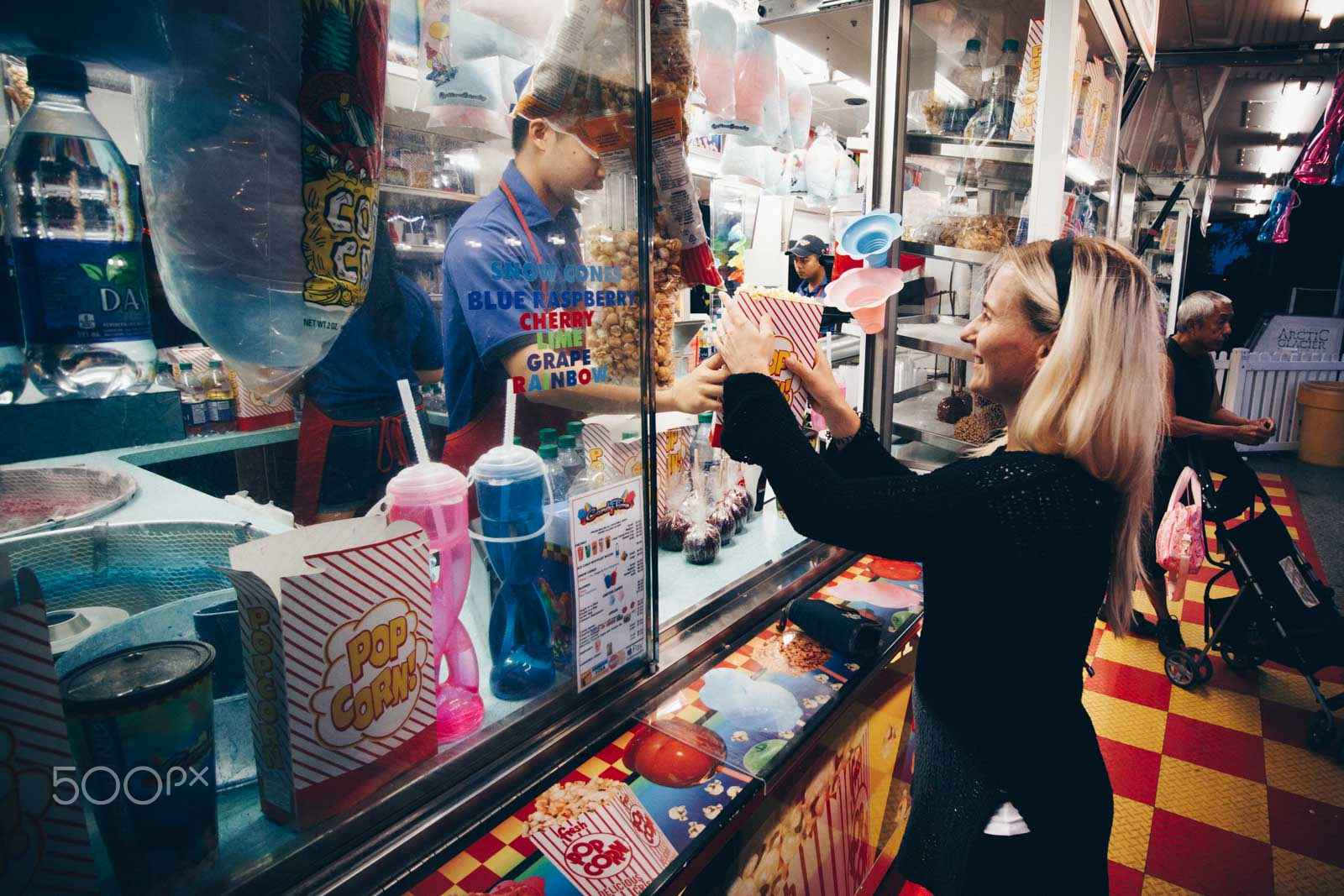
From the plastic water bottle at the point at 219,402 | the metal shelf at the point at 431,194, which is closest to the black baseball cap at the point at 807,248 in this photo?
the metal shelf at the point at 431,194

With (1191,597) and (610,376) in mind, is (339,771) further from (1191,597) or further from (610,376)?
(1191,597)

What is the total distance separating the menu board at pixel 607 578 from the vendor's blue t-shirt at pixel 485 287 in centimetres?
25

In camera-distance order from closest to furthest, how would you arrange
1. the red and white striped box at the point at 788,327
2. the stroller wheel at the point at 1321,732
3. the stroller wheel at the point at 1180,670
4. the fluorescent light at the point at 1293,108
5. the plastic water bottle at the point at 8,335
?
1. the plastic water bottle at the point at 8,335
2. the red and white striped box at the point at 788,327
3. the stroller wheel at the point at 1321,732
4. the stroller wheel at the point at 1180,670
5. the fluorescent light at the point at 1293,108

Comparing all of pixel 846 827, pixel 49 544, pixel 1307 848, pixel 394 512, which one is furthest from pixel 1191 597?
pixel 49 544

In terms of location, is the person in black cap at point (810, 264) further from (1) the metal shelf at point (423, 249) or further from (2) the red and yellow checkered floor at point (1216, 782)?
(2) the red and yellow checkered floor at point (1216, 782)

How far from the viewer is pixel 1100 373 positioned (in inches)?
47.9

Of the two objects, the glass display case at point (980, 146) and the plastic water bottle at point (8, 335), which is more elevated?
the glass display case at point (980, 146)

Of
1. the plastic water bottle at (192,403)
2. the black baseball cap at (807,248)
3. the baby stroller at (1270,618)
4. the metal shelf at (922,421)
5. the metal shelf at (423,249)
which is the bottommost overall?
the baby stroller at (1270,618)

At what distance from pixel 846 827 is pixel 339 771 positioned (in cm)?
134

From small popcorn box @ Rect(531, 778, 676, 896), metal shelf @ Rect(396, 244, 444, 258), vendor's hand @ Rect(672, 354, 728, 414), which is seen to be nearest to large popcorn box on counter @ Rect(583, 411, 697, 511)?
vendor's hand @ Rect(672, 354, 728, 414)

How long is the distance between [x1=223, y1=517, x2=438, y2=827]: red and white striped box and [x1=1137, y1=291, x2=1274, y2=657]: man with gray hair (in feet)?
13.7

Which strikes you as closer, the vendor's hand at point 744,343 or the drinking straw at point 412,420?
the drinking straw at point 412,420

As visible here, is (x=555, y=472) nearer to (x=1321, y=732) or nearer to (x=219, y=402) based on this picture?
(x=219, y=402)

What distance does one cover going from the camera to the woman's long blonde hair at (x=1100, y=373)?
3.96ft
